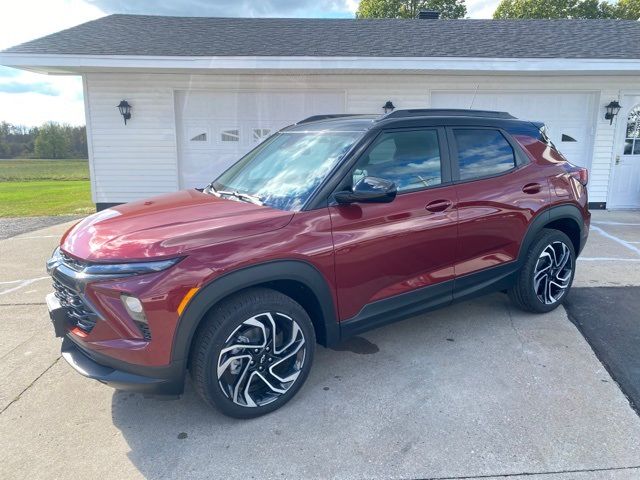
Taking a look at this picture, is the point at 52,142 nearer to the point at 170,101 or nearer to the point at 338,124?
the point at 170,101

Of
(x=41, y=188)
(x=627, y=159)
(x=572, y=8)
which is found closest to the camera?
(x=627, y=159)

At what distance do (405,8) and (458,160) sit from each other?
94.8 ft

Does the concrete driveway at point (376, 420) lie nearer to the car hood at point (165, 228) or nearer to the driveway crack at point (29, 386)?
the driveway crack at point (29, 386)

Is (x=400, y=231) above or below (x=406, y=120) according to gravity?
below

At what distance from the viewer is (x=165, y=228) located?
8.39 feet

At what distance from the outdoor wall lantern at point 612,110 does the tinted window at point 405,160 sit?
8.00 metres

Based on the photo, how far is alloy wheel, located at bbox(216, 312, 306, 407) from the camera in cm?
255

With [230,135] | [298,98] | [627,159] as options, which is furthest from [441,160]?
[627,159]

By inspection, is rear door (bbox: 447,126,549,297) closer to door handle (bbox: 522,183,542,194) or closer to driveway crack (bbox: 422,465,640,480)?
door handle (bbox: 522,183,542,194)

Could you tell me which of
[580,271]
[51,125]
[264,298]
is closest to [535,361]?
[264,298]

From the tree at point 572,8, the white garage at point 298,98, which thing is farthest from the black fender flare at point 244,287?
the tree at point 572,8

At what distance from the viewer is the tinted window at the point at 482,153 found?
347cm

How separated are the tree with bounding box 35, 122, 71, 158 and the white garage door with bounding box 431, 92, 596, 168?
41.8 meters

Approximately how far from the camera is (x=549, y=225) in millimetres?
4027
